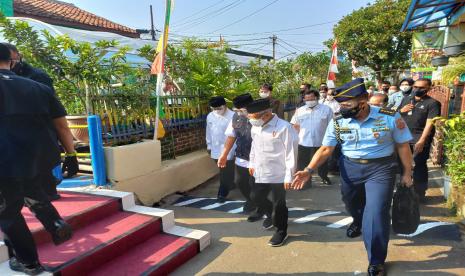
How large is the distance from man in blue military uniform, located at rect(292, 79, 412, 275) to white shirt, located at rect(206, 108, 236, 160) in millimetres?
2472

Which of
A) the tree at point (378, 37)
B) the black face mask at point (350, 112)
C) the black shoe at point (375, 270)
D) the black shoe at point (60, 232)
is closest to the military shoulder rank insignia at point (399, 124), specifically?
the black face mask at point (350, 112)

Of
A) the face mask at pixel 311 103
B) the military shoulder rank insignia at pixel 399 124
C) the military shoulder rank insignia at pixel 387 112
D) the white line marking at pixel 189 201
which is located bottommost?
the white line marking at pixel 189 201

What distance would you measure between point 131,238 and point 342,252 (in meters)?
2.17

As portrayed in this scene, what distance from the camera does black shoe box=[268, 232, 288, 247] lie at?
3811mm

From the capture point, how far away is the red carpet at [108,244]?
304 cm

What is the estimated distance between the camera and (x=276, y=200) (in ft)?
12.4

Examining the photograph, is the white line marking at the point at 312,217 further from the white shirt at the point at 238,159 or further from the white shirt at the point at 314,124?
the white shirt at the point at 314,124

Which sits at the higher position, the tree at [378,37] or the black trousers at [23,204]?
the tree at [378,37]

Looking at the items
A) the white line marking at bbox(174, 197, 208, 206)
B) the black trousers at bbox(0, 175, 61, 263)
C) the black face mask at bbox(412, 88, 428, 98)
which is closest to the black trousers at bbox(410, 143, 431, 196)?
the black face mask at bbox(412, 88, 428, 98)

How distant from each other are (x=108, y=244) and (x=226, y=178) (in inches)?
101

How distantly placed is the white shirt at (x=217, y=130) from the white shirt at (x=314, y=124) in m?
1.36

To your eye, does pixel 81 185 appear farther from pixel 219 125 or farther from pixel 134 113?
pixel 219 125

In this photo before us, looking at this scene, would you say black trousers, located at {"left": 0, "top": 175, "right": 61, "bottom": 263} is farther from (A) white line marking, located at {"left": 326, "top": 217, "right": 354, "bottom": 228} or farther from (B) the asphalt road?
(A) white line marking, located at {"left": 326, "top": 217, "right": 354, "bottom": 228}

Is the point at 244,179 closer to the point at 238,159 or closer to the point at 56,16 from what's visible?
the point at 238,159
